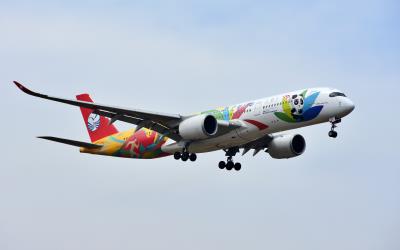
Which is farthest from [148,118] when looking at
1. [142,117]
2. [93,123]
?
[93,123]

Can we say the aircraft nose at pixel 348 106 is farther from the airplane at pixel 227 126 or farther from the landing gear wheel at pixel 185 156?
the landing gear wheel at pixel 185 156

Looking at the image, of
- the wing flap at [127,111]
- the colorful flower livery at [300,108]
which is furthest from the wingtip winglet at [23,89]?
the colorful flower livery at [300,108]

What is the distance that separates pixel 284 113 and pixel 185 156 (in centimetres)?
715

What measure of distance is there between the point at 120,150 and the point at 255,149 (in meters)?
9.11

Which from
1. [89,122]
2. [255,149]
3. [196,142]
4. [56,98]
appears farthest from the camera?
[89,122]

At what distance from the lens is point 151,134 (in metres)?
60.6

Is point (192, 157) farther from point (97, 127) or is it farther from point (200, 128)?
point (97, 127)

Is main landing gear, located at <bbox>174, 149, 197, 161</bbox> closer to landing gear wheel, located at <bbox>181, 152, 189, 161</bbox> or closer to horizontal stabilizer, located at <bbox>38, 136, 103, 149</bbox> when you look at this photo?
landing gear wheel, located at <bbox>181, 152, 189, 161</bbox>

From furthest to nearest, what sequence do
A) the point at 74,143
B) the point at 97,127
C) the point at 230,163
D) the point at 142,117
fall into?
the point at 97,127, the point at 230,163, the point at 74,143, the point at 142,117

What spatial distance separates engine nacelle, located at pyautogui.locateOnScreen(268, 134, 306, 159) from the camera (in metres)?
61.0

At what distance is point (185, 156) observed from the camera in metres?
57.5

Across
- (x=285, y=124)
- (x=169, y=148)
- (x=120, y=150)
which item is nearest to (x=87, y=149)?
(x=120, y=150)

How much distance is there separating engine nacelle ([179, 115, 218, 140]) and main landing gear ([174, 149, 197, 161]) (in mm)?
1817

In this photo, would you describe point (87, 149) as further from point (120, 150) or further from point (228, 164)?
point (228, 164)
